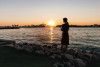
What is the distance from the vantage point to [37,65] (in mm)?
5949

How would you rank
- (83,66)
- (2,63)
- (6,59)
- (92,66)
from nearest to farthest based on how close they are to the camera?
(2,63) → (6,59) → (83,66) → (92,66)

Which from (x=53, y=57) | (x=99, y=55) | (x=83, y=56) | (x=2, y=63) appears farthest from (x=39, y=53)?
(x=99, y=55)

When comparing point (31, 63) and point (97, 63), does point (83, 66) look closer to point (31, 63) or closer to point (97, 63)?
point (97, 63)

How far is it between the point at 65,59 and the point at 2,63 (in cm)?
379

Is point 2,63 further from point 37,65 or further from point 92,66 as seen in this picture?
point 92,66

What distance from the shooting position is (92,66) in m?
7.67

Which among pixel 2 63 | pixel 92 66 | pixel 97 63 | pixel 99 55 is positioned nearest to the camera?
pixel 2 63

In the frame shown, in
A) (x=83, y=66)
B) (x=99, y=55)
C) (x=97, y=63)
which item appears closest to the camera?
(x=83, y=66)

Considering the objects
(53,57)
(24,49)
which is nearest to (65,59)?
(53,57)

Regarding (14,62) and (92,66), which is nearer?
(14,62)

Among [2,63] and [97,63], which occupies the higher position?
[2,63]

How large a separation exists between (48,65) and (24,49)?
113 inches

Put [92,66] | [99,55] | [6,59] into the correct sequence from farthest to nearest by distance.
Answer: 1. [99,55]
2. [92,66]
3. [6,59]

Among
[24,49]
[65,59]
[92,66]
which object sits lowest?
[92,66]
